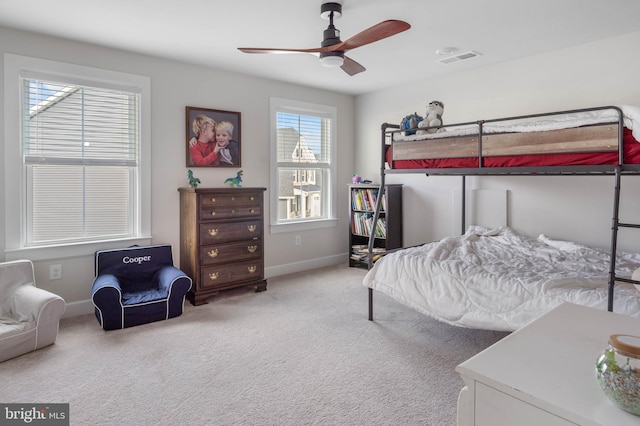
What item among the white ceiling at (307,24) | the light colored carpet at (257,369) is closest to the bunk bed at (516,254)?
the light colored carpet at (257,369)

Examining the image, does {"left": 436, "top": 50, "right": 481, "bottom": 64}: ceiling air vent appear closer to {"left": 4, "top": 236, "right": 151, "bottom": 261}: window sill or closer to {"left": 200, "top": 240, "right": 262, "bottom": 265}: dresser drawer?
{"left": 200, "top": 240, "right": 262, "bottom": 265}: dresser drawer

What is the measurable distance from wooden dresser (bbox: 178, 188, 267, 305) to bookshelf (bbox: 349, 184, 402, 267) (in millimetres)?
1499

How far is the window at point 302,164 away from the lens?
16.1ft

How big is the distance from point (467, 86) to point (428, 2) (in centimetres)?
196

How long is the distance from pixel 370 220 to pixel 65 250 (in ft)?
11.1

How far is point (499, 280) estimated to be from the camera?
2.51 meters

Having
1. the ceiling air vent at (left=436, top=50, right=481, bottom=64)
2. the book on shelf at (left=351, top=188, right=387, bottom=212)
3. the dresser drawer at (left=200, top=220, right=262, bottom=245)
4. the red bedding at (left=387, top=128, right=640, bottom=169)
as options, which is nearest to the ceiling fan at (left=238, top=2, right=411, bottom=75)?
the red bedding at (left=387, top=128, right=640, bottom=169)

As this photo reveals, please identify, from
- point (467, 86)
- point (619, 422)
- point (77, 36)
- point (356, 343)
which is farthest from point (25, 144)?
point (467, 86)

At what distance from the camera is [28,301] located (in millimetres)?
2803

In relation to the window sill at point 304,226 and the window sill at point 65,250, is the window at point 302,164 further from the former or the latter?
the window sill at point 65,250

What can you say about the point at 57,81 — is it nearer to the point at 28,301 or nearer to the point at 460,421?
the point at 28,301

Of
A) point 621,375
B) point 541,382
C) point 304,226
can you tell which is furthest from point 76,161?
point 621,375

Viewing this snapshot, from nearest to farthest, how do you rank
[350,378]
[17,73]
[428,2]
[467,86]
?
[350,378]
[428,2]
[17,73]
[467,86]

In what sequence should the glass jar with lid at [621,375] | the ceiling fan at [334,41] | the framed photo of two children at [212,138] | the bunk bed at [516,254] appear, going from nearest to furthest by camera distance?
1. the glass jar with lid at [621,375]
2. the bunk bed at [516,254]
3. the ceiling fan at [334,41]
4. the framed photo of two children at [212,138]
